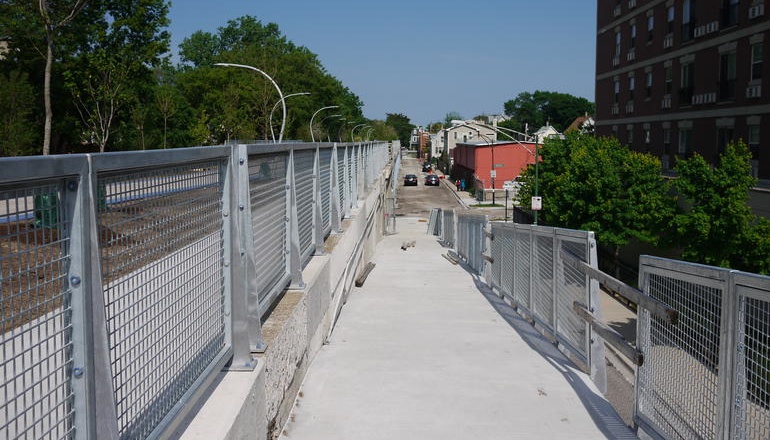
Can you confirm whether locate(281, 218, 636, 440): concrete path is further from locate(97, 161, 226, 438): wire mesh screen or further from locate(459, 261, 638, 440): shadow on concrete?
locate(97, 161, 226, 438): wire mesh screen

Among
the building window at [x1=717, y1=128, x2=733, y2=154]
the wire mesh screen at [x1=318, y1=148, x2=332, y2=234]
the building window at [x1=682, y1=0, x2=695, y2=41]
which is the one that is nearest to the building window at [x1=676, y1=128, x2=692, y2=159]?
the building window at [x1=717, y1=128, x2=733, y2=154]

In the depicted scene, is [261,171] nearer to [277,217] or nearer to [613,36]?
[277,217]

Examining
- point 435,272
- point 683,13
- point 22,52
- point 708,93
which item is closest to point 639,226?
point 708,93

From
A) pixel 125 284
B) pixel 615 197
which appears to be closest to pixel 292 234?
pixel 125 284

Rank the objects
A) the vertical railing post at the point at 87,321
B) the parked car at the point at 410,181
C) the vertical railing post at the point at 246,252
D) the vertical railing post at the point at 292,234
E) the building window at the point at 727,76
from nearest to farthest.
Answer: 1. the vertical railing post at the point at 87,321
2. the vertical railing post at the point at 246,252
3. the vertical railing post at the point at 292,234
4. the building window at the point at 727,76
5. the parked car at the point at 410,181

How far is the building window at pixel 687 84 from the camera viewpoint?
3328 cm

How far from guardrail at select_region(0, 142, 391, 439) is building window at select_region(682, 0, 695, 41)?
105ft

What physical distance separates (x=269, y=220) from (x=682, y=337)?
3073 mm

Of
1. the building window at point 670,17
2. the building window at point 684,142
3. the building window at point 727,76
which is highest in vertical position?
the building window at point 670,17

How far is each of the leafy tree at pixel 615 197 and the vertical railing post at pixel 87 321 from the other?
27.3 m

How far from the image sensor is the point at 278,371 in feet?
16.7

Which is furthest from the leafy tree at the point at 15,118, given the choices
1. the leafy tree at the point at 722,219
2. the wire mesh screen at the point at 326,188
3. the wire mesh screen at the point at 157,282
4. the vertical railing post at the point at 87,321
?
the vertical railing post at the point at 87,321

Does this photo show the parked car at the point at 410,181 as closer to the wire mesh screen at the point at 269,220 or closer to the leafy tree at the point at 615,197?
the leafy tree at the point at 615,197

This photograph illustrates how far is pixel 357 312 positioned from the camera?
10.1 meters
